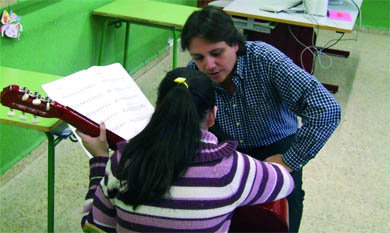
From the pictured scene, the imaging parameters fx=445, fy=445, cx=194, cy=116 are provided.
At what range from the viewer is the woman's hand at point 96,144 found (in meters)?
1.19

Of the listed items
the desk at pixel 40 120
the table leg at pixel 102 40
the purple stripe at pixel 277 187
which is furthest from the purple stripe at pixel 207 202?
the table leg at pixel 102 40

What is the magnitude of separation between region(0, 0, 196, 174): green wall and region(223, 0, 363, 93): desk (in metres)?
0.83

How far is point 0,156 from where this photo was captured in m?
2.04

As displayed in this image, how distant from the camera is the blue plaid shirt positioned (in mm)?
1338

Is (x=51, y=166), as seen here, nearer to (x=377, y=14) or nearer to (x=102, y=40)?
(x=102, y=40)

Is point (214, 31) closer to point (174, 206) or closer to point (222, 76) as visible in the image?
point (222, 76)

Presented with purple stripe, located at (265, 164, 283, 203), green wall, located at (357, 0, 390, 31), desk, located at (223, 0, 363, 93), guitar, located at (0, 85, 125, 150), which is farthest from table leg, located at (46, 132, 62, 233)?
green wall, located at (357, 0, 390, 31)

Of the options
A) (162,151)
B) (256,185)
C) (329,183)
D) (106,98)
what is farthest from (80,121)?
(329,183)

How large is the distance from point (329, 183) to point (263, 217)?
4.23 ft

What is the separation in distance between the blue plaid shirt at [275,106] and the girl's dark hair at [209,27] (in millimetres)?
148

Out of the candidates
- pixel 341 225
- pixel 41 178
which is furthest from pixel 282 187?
pixel 41 178

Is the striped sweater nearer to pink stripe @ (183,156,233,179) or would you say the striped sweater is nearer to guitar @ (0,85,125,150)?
pink stripe @ (183,156,233,179)

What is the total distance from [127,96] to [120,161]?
46 centimetres

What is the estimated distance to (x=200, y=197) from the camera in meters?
0.91
